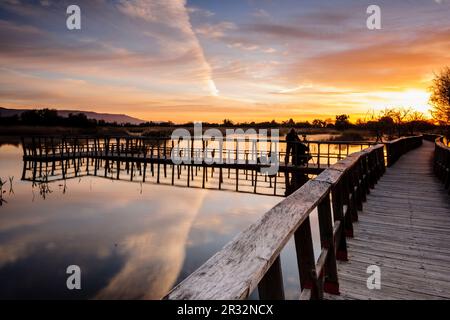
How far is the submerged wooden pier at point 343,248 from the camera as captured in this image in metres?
1.18

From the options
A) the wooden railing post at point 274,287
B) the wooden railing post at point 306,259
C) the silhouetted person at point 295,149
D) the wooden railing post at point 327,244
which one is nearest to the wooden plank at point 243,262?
the wooden railing post at point 274,287

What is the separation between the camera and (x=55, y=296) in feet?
25.1

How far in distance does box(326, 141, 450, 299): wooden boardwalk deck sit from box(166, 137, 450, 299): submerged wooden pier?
0.04 ft

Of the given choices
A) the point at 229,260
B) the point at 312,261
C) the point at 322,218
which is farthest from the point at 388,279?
the point at 229,260

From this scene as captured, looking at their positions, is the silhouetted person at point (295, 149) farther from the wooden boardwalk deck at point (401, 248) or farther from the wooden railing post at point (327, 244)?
the wooden railing post at point (327, 244)

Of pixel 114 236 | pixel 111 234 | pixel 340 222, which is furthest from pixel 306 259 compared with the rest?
pixel 111 234

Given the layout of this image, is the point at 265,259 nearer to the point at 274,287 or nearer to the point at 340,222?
the point at 274,287

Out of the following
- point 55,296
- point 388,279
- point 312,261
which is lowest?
point 55,296

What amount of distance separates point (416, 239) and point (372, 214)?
138 cm

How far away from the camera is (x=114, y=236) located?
1161 cm

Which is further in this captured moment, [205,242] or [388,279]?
[205,242]

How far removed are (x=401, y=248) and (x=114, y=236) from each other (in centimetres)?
1002

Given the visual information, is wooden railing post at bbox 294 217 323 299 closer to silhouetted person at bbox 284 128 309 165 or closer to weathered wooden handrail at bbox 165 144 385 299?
weathered wooden handrail at bbox 165 144 385 299
